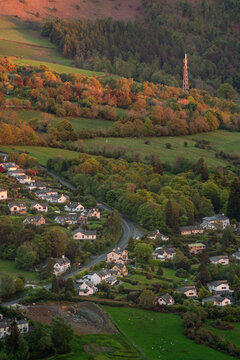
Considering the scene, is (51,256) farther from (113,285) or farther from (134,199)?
(134,199)

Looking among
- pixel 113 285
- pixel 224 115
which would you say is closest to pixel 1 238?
pixel 113 285

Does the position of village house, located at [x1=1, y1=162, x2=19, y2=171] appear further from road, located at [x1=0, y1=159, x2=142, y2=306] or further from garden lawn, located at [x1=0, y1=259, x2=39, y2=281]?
garden lawn, located at [x1=0, y1=259, x2=39, y2=281]

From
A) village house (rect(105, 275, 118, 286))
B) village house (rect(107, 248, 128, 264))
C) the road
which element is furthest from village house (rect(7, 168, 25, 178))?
village house (rect(105, 275, 118, 286))

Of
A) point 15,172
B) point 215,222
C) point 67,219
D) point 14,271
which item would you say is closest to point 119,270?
point 14,271

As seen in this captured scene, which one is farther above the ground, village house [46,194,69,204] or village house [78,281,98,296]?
village house [78,281,98,296]

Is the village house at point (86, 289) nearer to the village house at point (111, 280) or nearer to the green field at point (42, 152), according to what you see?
the village house at point (111, 280)

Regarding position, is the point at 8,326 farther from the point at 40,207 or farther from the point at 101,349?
the point at 40,207
